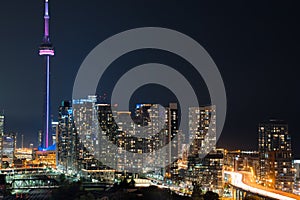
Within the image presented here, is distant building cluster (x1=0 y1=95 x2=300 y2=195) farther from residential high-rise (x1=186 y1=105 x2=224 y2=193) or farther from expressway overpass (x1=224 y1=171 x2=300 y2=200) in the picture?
expressway overpass (x1=224 y1=171 x2=300 y2=200)

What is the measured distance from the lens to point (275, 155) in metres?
12.1

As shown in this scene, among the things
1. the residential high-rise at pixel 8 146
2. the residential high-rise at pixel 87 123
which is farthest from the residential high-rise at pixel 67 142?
the residential high-rise at pixel 8 146

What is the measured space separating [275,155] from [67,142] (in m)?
7.53

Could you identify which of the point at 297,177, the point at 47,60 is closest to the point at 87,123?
the point at 47,60

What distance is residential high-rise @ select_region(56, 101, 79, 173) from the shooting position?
16303 mm

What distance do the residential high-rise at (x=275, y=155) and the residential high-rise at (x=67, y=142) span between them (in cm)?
561

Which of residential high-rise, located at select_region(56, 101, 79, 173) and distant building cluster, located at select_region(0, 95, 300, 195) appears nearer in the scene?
distant building cluster, located at select_region(0, 95, 300, 195)

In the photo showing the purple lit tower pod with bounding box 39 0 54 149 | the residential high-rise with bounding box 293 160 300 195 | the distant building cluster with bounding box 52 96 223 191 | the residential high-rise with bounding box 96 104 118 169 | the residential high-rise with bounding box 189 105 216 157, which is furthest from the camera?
the purple lit tower pod with bounding box 39 0 54 149

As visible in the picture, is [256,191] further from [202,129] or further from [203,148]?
[202,129]

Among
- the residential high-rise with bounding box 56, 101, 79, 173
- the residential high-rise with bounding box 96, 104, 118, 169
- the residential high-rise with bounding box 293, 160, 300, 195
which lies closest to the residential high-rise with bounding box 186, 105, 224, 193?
the residential high-rise with bounding box 293, 160, 300, 195

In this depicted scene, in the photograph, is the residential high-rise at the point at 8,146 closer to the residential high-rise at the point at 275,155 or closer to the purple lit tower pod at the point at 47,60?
the purple lit tower pod at the point at 47,60

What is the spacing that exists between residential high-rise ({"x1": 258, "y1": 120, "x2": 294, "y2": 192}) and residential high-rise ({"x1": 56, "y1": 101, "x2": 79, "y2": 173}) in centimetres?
561

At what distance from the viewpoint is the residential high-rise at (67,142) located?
642 inches

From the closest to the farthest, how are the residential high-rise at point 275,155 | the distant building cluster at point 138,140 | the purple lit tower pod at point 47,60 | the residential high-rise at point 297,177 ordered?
1. the residential high-rise at point 297,177
2. the residential high-rise at point 275,155
3. the distant building cluster at point 138,140
4. the purple lit tower pod at point 47,60
